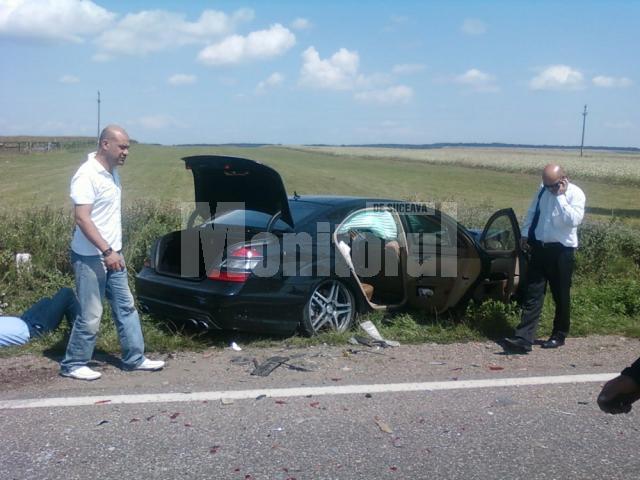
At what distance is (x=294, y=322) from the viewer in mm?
5863

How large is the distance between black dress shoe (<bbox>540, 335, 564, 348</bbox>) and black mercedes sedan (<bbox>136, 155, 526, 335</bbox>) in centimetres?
82

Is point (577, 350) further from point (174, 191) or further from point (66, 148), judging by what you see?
point (66, 148)

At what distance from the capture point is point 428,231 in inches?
272

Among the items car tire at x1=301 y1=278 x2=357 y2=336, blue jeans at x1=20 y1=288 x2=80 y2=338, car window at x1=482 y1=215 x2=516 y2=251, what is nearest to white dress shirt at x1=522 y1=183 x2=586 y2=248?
car window at x1=482 y1=215 x2=516 y2=251

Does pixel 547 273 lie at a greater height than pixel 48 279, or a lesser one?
greater

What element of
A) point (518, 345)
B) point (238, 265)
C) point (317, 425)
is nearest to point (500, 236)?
point (518, 345)

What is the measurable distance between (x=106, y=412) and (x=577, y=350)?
397 centimetres

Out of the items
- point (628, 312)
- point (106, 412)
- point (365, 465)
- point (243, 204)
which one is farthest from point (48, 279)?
point (628, 312)

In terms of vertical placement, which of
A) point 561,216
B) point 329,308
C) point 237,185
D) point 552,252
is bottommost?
point 329,308

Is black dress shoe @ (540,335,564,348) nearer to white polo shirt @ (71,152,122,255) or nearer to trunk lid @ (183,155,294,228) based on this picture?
trunk lid @ (183,155,294,228)

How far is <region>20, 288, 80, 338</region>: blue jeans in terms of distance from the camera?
19.0 ft

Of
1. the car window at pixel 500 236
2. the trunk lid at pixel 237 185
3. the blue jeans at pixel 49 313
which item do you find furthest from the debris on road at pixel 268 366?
the car window at pixel 500 236

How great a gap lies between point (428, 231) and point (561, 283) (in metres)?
1.43

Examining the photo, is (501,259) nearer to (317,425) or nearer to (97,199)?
(317,425)
